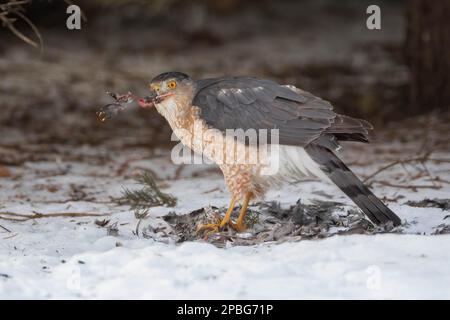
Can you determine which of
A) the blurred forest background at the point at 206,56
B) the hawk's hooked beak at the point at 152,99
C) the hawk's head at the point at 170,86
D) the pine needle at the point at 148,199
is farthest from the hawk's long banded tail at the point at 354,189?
the blurred forest background at the point at 206,56

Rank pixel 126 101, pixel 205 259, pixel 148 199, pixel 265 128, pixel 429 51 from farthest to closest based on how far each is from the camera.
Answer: pixel 429 51
pixel 148 199
pixel 126 101
pixel 265 128
pixel 205 259

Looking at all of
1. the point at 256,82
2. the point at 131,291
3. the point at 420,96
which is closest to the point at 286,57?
the point at 420,96

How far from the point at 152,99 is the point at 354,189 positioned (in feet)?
4.18

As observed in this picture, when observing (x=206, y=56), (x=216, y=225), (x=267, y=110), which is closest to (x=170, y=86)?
(x=267, y=110)

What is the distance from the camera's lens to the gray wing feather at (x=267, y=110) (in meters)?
4.32

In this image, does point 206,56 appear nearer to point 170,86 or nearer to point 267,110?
point 170,86

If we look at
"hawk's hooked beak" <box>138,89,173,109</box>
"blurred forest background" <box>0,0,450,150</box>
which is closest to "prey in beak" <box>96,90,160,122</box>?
"hawk's hooked beak" <box>138,89,173,109</box>

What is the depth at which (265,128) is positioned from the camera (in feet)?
14.3

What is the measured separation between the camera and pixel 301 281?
3.42m

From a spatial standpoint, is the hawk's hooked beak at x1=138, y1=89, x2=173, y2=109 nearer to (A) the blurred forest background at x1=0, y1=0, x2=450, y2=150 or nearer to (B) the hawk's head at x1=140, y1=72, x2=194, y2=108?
(B) the hawk's head at x1=140, y1=72, x2=194, y2=108

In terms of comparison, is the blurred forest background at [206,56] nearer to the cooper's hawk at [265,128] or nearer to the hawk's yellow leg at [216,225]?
the cooper's hawk at [265,128]

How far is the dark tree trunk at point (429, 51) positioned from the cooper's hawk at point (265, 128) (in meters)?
3.60
